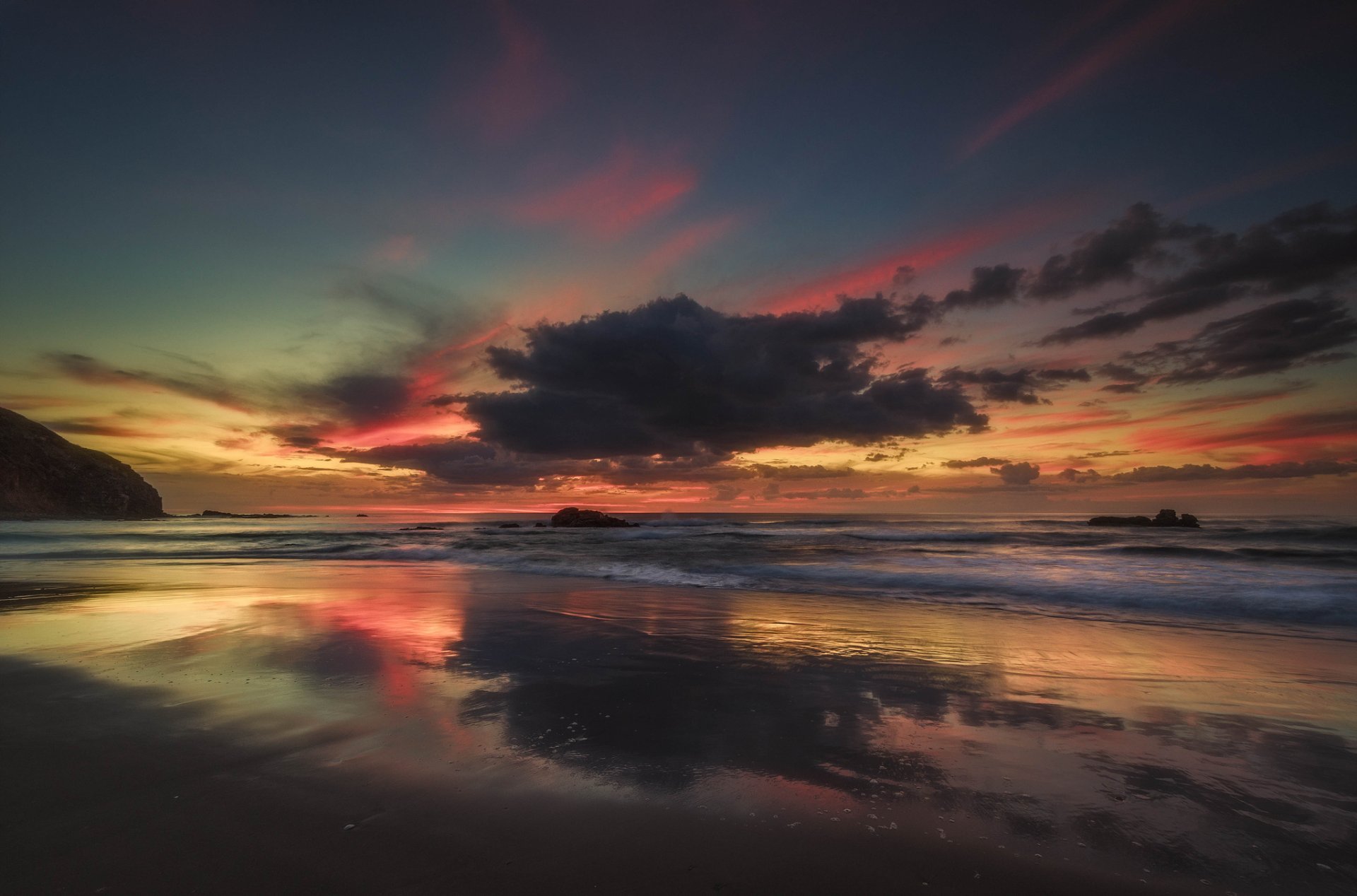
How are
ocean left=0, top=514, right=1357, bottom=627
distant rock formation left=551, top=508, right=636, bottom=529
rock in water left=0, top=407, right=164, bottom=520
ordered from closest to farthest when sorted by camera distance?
ocean left=0, top=514, right=1357, bottom=627
distant rock formation left=551, top=508, right=636, bottom=529
rock in water left=0, top=407, right=164, bottom=520

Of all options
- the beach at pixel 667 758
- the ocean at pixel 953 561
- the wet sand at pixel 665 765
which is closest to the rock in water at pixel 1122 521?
the ocean at pixel 953 561

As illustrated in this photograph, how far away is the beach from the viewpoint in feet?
7.45

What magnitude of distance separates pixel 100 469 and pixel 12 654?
368 feet

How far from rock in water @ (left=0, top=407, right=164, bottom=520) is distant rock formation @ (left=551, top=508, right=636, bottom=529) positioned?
72.3 m

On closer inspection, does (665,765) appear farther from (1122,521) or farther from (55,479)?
(55,479)

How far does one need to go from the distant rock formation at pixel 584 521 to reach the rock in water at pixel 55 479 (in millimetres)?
72338

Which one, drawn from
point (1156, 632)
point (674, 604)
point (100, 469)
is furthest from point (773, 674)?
point (100, 469)

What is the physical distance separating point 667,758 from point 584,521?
1961 inches

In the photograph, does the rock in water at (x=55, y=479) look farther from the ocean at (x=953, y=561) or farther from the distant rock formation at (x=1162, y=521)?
the distant rock formation at (x=1162, y=521)

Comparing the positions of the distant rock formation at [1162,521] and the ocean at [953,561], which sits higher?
the distant rock formation at [1162,521]


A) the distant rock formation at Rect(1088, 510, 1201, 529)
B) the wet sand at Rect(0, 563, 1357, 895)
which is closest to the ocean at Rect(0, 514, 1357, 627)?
the distant rock formation at Rect(1088, 510, 1201, 529)

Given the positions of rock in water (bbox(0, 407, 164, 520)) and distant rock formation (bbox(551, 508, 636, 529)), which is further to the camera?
rock in water (bbox(0, 407, 164, 520))

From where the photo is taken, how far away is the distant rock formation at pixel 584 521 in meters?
51.7

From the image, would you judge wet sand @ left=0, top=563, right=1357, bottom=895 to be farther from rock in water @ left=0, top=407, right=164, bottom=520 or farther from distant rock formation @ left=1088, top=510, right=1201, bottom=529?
rock in water @ left=0, top=407, right=164, bottom=520
